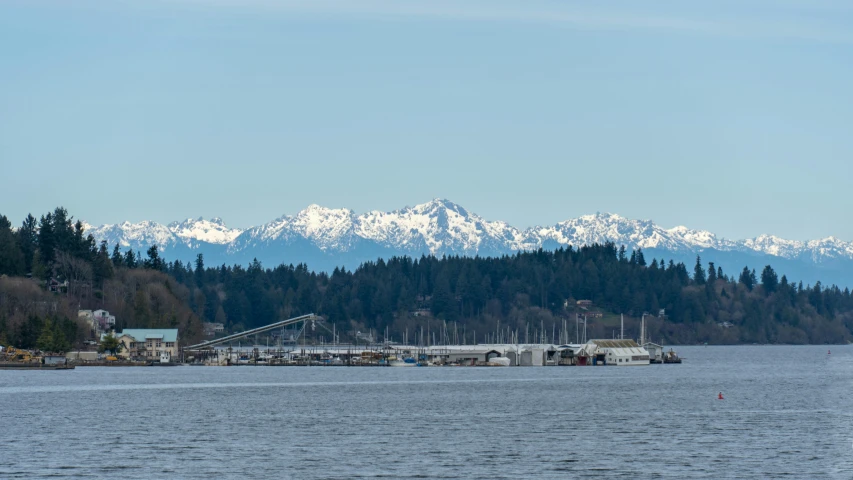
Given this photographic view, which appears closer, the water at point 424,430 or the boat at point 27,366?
the water at point 424,430

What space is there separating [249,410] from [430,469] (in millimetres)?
42078

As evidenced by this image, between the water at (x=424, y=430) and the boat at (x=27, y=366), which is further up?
the boat at (x=27, y=366)

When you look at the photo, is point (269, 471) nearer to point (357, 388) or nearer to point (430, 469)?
point (430, 469)

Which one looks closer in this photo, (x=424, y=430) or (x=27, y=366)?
(x=424, y=430)

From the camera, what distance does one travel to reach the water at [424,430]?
70.8m

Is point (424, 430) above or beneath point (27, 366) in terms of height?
beneath

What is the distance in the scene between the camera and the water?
7081cm

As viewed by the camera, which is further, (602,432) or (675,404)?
(675,404)

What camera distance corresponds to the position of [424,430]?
91562 millimetres

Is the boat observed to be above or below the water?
above

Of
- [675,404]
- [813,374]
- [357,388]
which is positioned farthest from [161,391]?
[813,374]

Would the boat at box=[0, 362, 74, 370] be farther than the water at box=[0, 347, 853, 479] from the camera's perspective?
Yes

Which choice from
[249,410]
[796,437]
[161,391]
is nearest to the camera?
[796,437]

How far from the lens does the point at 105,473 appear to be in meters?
68.4
